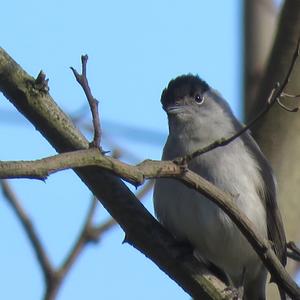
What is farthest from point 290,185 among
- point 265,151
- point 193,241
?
point 193,241

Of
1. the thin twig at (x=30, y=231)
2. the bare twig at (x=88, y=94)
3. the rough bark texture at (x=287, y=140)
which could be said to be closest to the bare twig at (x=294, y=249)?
the rough bark texture at (x=287, y=140)

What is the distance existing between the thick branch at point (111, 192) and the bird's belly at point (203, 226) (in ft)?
2.88

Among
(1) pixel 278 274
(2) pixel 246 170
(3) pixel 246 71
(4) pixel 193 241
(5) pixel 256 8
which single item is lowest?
(1) pixel 278 274

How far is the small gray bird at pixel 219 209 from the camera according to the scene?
205 inches

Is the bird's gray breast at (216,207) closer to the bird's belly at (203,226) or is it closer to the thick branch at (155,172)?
the bird's belly at (203,226)

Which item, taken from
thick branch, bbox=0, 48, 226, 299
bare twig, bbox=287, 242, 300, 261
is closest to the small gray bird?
bare twig, bbox=287, 242, 300, 261

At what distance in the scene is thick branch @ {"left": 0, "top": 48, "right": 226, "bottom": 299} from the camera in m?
3.91

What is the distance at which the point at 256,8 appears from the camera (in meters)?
7.20

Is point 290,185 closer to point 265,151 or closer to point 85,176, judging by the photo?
point 265,151

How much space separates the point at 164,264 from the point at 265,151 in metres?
1.61

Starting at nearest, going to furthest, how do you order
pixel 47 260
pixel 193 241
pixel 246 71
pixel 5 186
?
pixel 47 260 → pixel 5 186 → pixel 193 241 → pixel 246 71

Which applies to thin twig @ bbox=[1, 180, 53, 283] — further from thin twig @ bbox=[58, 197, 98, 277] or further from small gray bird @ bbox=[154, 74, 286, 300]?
small gray bird @ bbox=[154, 74, 286, 300]

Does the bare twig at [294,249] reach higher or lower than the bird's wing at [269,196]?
lower

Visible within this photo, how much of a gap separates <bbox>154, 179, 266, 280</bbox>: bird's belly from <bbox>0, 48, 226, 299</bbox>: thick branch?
878 millimetres
